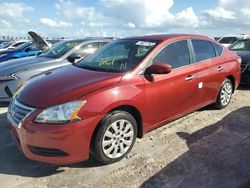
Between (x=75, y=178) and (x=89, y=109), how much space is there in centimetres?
84

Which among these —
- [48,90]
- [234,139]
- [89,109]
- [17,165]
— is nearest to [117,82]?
[89,109]

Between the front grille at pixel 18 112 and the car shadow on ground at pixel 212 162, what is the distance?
5.19 ft

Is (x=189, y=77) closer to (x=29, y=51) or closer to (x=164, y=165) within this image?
(x=164, y=165)

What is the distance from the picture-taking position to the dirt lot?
11.2 ft

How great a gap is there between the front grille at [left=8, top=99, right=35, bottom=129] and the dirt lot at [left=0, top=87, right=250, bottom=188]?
0.62 meters

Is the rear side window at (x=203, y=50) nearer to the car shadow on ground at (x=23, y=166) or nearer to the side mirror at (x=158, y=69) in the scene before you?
the side mirror at (x=158, y=69)

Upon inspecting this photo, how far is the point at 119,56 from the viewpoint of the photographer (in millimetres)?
4664

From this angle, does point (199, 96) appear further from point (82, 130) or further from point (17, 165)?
point (17, 165)

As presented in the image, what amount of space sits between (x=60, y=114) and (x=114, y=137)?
78cm

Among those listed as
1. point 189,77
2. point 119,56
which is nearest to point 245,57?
point 189,77

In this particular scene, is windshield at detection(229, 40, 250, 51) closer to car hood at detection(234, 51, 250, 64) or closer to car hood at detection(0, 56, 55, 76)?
car hood at detection(234, 51, 250, 64)

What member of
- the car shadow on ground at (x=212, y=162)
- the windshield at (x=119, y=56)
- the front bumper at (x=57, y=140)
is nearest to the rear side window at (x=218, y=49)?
the car shadow on ground at (x=212, y=162)

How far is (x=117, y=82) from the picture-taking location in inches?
151

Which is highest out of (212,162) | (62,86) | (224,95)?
(62,86)
